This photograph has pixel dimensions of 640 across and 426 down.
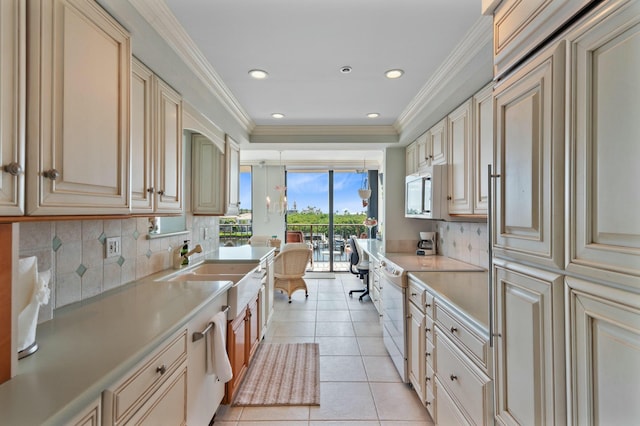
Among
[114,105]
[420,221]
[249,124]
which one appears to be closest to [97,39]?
[114,105]

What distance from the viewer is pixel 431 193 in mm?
2754

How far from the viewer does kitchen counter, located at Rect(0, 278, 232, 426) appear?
778 millimetres

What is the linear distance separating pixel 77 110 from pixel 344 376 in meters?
2.58

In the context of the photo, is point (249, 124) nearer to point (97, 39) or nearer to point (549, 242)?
point (97, 39)

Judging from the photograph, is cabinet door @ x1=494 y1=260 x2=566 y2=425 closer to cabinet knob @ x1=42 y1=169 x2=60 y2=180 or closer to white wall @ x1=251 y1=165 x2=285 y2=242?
cabinet knob @ x1=42 y1=169 x2=60 y2=180

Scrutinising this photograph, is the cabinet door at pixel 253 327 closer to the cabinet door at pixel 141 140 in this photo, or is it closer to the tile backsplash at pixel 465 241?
the cabinet door at pixel 141 140

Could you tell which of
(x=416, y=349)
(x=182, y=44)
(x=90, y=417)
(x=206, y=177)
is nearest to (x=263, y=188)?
(x=206, y=177)

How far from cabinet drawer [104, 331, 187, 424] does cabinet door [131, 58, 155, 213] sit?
0.82 meters

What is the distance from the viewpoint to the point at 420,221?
155 inches

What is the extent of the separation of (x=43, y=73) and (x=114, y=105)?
0.36m

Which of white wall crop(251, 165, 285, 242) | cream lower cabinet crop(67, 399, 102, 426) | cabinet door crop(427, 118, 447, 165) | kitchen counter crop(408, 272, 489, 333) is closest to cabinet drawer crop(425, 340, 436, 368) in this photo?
kitchen counter crop(408, 272, 489, 333)

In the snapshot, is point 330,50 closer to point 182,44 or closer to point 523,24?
point 182,44

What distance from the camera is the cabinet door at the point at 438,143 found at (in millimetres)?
2793

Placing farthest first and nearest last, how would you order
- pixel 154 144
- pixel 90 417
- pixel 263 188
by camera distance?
pixel 263 188 → pixel 154 144 → pixel 90 417
